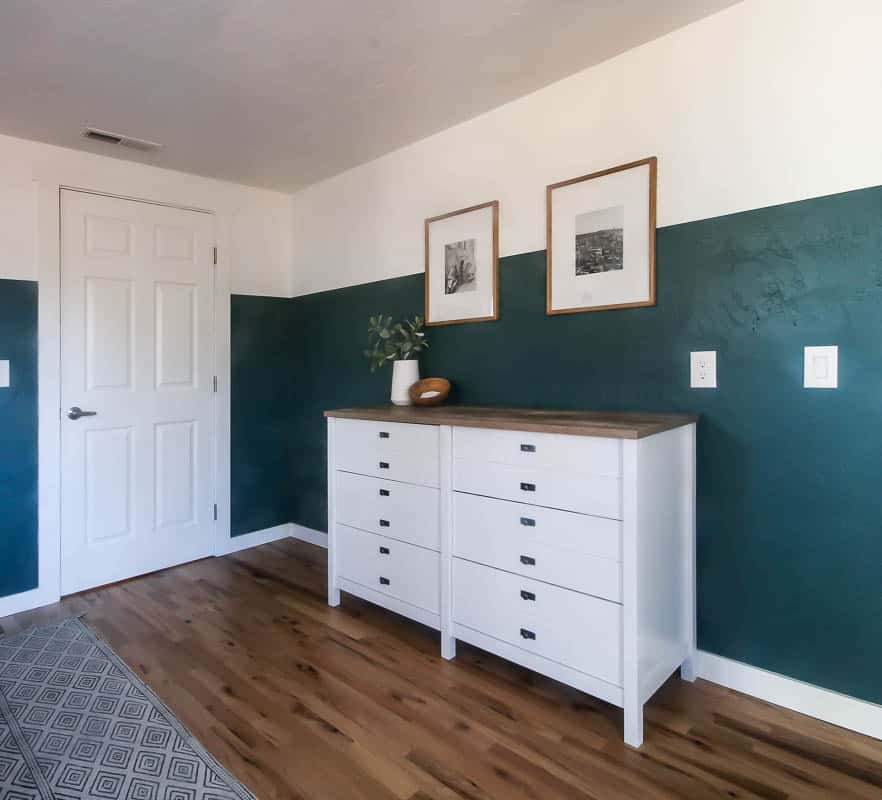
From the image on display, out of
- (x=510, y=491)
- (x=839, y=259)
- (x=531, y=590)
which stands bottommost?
(x=531, y=590)

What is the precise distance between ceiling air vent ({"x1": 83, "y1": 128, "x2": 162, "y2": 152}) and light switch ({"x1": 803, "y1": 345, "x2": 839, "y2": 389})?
10.5ft

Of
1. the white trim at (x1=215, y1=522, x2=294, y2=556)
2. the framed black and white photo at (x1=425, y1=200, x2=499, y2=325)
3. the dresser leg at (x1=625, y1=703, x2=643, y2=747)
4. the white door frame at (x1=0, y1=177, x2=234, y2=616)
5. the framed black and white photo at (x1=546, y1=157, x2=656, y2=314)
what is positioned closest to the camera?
the dresser leg at (x1=625, y1=703, x2=643, y2=747)

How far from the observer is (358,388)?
3.59 meters

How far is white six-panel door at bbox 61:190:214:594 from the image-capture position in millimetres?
3146

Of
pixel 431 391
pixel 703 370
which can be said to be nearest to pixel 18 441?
pixel 431 391

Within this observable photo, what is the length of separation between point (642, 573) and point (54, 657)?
2388 mm

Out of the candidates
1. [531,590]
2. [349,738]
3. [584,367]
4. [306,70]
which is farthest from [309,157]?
[349,738]

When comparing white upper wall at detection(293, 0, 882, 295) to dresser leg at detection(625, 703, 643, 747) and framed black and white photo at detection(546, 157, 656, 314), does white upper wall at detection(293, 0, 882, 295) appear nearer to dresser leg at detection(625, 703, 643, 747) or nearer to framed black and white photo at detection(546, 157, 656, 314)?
framed black and white photo at detection(546, 157, 656, 314)

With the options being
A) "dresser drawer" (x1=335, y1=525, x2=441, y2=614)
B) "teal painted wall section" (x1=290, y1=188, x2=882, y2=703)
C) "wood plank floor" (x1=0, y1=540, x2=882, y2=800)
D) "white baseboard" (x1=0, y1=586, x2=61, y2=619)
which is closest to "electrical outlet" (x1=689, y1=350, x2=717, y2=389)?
"teal painted wall section" (x1=290, y1=188, x2=882, y2=703)

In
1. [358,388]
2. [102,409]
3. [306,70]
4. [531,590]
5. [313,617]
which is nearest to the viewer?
[531,590]

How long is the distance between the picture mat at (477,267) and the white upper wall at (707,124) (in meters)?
0.09

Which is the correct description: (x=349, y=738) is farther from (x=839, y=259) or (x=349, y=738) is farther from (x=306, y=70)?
(x=306, y=70)

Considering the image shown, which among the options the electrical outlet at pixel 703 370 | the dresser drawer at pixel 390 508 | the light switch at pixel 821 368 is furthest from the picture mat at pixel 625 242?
the dresser drawer at pixel 390 508

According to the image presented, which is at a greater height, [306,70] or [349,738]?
[306,70]
